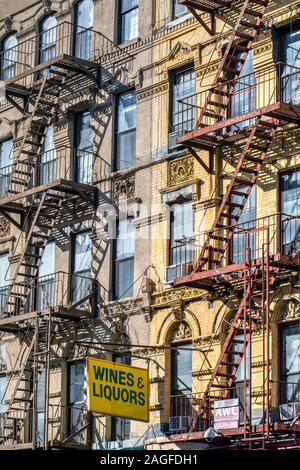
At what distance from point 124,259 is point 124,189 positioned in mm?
1831

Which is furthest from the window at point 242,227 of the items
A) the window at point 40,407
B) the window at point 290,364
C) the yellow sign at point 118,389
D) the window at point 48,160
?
the window at point 48,160

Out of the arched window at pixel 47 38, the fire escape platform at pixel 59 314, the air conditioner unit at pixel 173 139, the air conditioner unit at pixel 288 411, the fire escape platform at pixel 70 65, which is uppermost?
the arched window at pixel 47 38

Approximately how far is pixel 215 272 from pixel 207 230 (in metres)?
2.33

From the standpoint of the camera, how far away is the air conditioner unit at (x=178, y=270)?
34.4 m

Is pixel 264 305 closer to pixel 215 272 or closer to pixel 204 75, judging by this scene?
pixel 215 272

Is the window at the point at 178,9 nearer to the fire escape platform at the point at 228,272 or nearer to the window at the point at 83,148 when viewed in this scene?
the window at the point at 83,148

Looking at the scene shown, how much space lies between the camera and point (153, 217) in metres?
36.3

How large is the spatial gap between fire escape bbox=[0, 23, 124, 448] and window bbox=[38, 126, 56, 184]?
0.04m

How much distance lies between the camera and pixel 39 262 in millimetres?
40188

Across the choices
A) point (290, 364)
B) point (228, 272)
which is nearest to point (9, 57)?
point (228, 272)

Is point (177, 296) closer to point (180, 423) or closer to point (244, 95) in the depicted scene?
point (180, 423)

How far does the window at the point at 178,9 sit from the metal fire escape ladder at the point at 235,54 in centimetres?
210

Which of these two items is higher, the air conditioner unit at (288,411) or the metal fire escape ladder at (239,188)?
the metal fire escape ladder at (239,188)
